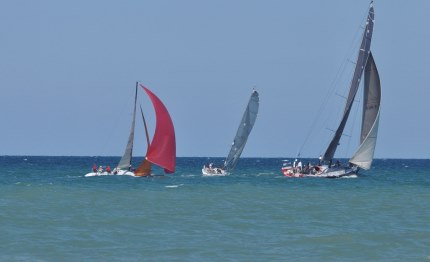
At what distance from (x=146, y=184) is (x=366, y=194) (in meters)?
17.7

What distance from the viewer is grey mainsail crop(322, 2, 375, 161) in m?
79.9

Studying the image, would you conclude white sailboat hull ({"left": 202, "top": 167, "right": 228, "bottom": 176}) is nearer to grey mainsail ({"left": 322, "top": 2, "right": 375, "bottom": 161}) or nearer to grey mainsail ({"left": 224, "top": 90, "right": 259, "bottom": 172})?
grey mainsail ({"left": 224, "top": 90, "right": 259, "bottom": 172})

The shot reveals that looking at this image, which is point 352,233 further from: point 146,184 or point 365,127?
point 365,127

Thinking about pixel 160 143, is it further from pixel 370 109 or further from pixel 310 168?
pixel 370 109

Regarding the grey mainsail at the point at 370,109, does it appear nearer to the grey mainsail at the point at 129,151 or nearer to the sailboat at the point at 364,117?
the sailboat at the point at 364,117

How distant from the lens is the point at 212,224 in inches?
1570

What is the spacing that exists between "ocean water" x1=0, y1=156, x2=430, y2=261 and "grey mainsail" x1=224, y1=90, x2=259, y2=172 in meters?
26.8

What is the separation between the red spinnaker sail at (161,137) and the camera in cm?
7794

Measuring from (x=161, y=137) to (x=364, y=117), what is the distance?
1643cm

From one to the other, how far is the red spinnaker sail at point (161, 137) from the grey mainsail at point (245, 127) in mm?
13479

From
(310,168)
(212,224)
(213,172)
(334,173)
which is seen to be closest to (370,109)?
(334,173)

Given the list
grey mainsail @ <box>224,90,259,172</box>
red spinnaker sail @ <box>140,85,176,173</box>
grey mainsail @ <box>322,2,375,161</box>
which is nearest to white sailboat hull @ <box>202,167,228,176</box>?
grey mainsail @ <box>224,90,259,172</box>

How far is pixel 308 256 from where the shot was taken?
30.4 m

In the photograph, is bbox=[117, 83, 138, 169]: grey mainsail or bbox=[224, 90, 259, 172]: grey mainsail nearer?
bbox=[117, 83, 138, 169]: grey mainsail
